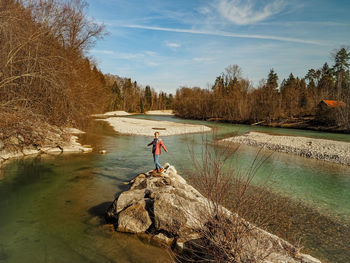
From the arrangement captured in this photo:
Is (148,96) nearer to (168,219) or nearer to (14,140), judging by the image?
(14,140)

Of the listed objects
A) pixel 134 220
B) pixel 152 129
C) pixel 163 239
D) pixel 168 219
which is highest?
pixel 152 129

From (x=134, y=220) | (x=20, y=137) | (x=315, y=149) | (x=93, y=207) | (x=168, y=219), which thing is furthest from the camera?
(x=315, y=149)

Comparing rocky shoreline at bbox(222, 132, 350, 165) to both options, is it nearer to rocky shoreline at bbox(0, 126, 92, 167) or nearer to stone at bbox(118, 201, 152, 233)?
stone at bbox(118, 201, 152, 233)

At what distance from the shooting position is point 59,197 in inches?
302

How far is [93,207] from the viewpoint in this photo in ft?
22.7

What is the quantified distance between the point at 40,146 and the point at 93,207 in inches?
385

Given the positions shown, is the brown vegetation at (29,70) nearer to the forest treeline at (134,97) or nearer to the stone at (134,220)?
the stone at (134,220)

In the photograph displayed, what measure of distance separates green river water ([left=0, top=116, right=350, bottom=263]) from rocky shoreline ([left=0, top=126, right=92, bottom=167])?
37.5 inches

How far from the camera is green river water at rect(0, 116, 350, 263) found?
191 inches

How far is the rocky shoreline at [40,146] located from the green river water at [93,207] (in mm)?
954

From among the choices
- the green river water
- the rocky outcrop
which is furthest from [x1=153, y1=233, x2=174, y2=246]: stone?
the green river water

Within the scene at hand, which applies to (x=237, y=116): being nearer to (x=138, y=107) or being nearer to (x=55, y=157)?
(x=55, y=157)

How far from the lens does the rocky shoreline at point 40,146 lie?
1212 cm

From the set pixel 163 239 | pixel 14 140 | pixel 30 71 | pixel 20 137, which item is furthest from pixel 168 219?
pixel 14 140
